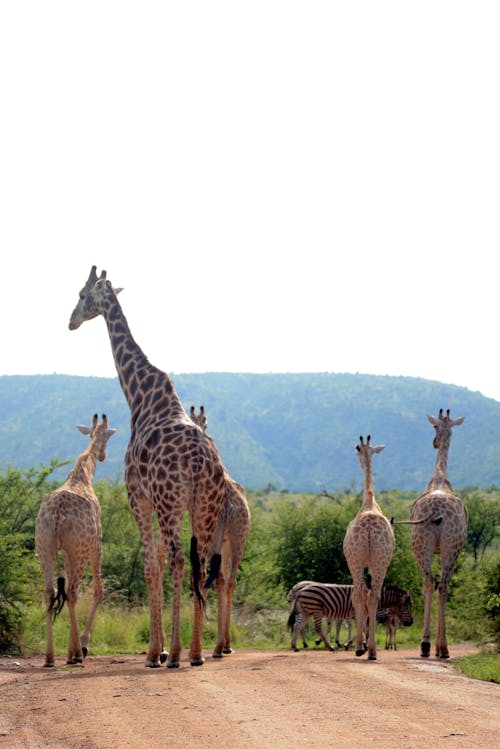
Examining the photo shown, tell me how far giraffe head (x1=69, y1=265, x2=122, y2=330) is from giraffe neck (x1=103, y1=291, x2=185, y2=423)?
87 mm

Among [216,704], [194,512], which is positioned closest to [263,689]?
[216,704]

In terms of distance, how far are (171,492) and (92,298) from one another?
Answer: 371cm

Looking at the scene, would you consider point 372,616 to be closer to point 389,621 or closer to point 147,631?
point 389,621

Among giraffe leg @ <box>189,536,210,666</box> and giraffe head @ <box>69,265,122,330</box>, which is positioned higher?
giraffe head @ <box>69,265,122,330</box>

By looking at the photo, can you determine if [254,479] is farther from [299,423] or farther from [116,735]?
[116,735]

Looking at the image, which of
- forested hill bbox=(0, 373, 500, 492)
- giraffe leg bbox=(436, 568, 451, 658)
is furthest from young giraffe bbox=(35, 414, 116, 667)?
forested hill bbox=(0, 373, 500, 492)

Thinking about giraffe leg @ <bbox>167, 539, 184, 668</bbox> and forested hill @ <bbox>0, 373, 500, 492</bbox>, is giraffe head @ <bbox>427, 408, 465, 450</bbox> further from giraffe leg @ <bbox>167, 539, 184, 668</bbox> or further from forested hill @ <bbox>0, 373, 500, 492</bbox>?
forested hill @ <bbox>0, 373, 500, 492</bbox>

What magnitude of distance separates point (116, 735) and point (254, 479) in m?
164

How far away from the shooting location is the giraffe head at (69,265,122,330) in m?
14.5

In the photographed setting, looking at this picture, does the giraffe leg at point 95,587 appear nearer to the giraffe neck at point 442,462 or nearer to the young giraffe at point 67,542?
the young giraffe at point 67,542

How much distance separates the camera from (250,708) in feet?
27.2

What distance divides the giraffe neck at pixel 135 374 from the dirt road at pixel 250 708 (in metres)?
3.11

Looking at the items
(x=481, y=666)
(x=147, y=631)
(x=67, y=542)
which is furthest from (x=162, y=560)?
(x=147, y=631)

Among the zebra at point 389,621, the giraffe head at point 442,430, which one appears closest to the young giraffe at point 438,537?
the giraffe head at point 442,430
